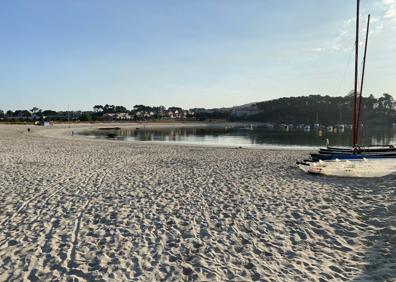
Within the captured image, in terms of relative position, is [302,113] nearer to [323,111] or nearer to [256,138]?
[323,111]

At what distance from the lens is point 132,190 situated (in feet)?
35.9

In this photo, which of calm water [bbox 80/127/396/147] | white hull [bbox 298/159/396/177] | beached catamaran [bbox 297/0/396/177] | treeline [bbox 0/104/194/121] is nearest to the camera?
white hull [bbox 298/159/396/177]

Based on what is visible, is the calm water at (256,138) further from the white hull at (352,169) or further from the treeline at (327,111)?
the treeline at (327,111)

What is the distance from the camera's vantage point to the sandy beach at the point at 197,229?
17.4 feet

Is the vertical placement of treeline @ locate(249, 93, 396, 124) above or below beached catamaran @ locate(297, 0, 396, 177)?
above

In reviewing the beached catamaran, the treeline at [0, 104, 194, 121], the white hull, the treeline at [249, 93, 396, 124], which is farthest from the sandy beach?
the treeline at [249, 93, 396, 124]

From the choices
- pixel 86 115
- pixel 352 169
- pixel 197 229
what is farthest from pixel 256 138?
pixel 86 115

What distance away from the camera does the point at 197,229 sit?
721 centimetres

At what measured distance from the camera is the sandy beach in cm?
532

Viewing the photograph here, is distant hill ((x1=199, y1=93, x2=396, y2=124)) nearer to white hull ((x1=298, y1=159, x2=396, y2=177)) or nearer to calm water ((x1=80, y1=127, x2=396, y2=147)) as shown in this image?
calm water ((x1=80, y1=127, x2=396, y2=147))

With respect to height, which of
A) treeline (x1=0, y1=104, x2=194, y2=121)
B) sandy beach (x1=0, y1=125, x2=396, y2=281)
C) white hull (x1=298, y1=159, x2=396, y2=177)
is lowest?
sandy beach (x1=0, y1=125, x2=396, y2=281)

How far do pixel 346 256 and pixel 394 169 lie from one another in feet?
32.7

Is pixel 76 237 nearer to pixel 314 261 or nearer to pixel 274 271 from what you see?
pixel 274 271

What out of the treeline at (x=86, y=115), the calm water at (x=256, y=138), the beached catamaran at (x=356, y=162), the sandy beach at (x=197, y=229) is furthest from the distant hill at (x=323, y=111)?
the sandy beach at (x=197, y=229)
